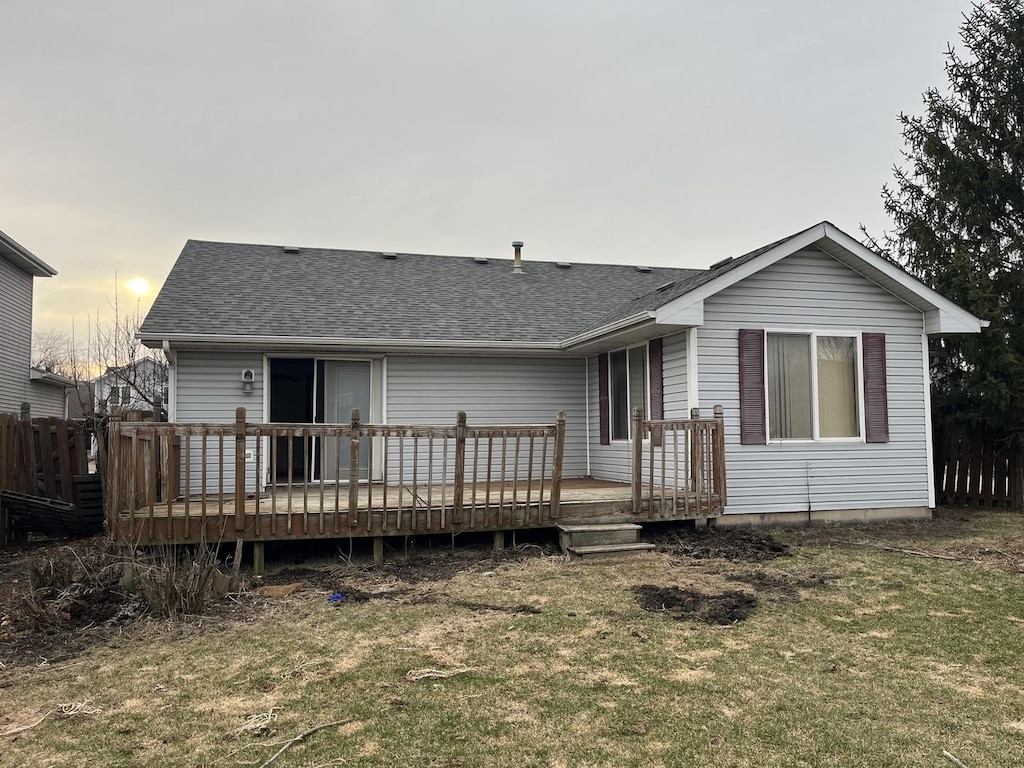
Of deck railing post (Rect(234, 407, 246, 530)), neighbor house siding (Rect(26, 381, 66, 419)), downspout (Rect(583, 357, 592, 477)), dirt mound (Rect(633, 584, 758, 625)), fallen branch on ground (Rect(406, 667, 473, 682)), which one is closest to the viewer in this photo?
fallen branch on ground (Rect(406, 667, 473, 682))

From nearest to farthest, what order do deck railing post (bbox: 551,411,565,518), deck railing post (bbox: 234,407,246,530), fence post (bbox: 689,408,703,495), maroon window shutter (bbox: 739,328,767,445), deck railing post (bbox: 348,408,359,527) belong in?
deck railing post (bbox: 234,407,246,530) → deck railing post (bbox: 348,408,359,527) → deck railing post (bbox: 551,411,565,518) → fence post (bbox: 689,408,703,495) → maroon window shutter (bbox: 739,328,767,445)

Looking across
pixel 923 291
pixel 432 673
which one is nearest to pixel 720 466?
pixel 923 291

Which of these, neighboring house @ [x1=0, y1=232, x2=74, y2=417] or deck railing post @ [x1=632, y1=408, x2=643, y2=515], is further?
neighboring house @ [x1=0, y1=232, x2=74, y2=417]

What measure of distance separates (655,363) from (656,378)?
202 millimetres

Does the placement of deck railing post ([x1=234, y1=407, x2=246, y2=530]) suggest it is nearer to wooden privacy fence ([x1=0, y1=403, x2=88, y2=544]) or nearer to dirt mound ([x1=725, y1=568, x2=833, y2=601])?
wooden privacy fence ([x1=0, y1=403, x2=88, y2=544])

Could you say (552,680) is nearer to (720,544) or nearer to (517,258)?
(720,544)

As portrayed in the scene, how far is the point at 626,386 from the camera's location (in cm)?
1003

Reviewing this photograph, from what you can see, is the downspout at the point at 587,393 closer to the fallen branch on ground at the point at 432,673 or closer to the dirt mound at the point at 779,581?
the dirt mound at the point at 779,581

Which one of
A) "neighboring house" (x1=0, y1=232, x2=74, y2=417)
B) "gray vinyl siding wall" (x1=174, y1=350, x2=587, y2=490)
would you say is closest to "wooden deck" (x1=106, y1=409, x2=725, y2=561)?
"gray vinyl siding wall" (x1=174, y1=350, x2=587, y2=490)

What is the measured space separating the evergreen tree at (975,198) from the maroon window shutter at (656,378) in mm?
4955

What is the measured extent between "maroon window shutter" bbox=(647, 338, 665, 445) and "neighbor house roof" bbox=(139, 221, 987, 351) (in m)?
0.22

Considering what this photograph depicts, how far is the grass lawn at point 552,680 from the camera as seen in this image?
298 centimetres

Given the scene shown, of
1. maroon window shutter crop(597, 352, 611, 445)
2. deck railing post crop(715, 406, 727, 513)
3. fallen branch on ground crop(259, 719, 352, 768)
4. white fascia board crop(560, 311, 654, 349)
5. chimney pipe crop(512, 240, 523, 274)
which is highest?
chimney pipe crop(512, 240, 523, 274)

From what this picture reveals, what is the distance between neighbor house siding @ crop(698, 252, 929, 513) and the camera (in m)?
8.49
